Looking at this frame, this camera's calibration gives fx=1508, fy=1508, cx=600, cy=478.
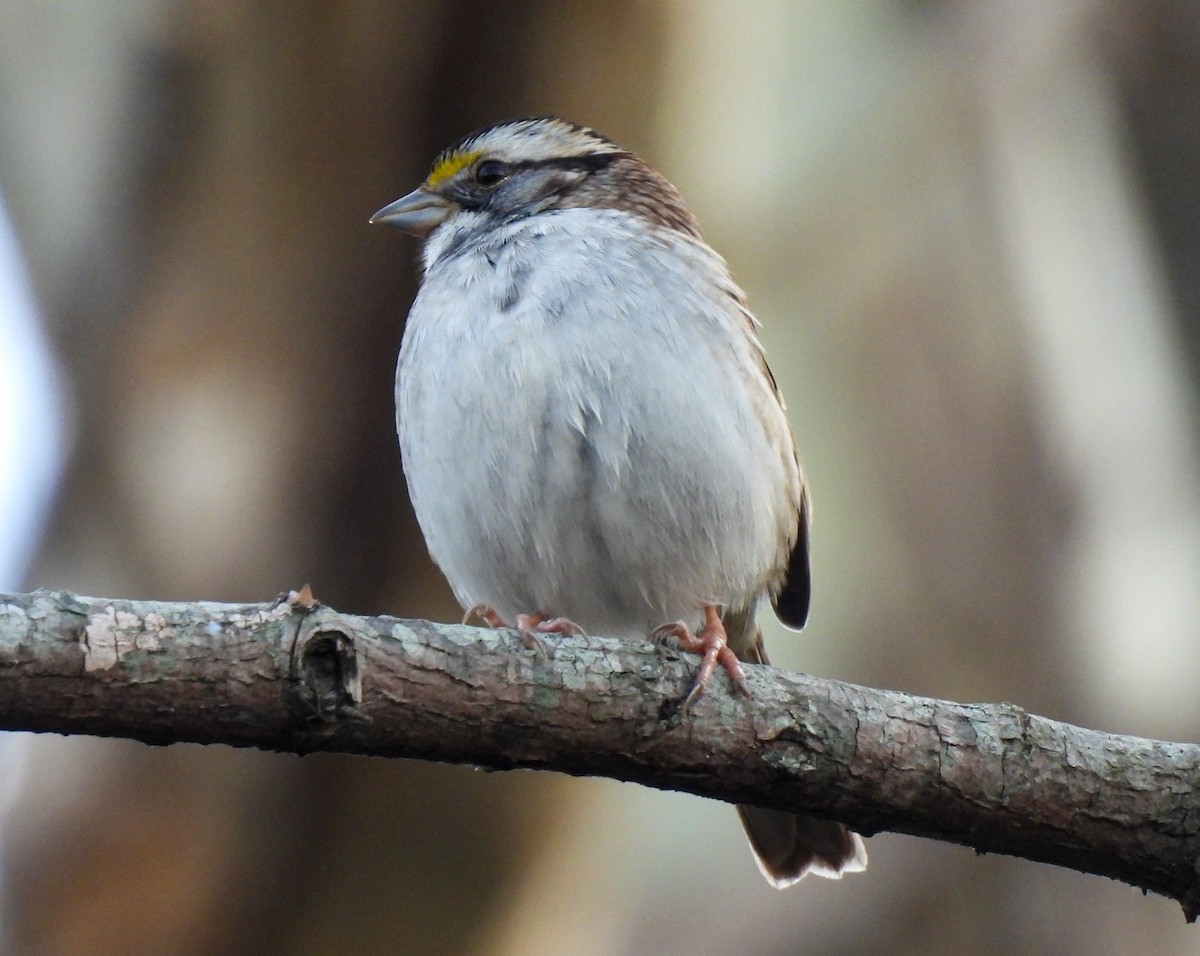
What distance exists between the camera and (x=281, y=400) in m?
5.17

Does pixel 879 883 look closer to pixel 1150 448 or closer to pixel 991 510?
pixel 991 510

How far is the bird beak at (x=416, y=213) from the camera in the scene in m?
4.95

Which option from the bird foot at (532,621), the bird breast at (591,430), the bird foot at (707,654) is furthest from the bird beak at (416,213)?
the bird foot at (707,654)

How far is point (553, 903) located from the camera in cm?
553

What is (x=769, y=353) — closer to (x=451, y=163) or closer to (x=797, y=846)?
(x=451, y=163)

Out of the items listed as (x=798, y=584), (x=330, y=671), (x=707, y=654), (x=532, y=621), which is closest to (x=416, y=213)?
(x=532, y=621)

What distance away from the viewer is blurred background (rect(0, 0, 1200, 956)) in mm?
5039

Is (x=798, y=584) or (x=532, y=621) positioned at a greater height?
(x=532, y=621)

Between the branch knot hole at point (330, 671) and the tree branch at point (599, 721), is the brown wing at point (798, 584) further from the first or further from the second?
the branch knot hole at point (330, 671)

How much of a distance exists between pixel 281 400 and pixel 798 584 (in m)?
1.86

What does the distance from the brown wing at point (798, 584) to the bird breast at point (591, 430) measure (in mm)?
308

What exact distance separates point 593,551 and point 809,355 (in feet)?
7.60

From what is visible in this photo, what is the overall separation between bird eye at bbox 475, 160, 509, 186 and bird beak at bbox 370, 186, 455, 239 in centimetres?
14

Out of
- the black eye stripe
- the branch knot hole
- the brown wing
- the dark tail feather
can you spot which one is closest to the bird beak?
the black eye stripe
